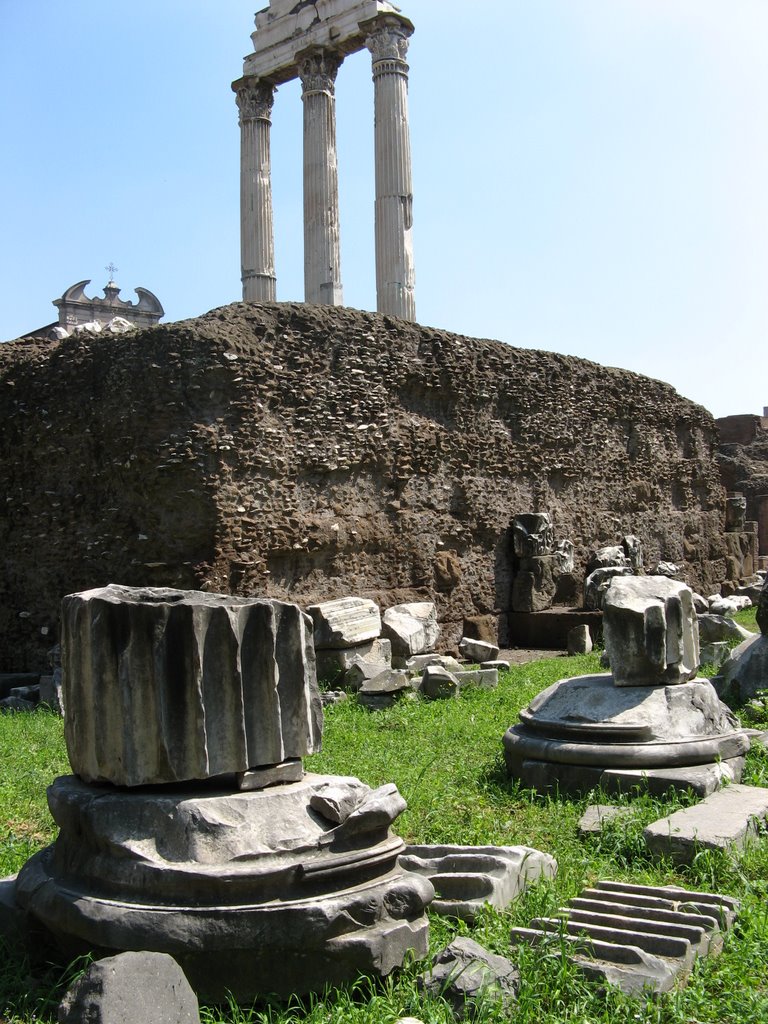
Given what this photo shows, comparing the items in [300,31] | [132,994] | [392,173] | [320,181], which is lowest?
[132,994]

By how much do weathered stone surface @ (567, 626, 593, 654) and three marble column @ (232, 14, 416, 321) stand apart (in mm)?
9737

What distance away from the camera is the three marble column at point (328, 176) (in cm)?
1902

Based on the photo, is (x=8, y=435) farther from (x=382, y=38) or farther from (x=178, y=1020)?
(x=382, y=38)

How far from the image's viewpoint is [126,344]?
28.0 ft

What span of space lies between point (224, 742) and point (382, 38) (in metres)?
19.1

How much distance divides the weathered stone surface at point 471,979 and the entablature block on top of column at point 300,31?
19595mm

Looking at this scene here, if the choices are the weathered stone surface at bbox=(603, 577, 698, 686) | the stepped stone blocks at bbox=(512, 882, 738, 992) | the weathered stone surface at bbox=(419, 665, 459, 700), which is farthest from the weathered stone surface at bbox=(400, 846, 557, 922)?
the weathered stone surface at bbox=(419, 665, 459, 700)

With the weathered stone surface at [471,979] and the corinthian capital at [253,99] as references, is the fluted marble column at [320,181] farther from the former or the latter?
the weathered stone surface at [471,979]

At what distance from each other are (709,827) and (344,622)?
16.0 ft

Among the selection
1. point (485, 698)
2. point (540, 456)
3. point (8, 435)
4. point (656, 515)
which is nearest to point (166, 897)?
point (485, 698)

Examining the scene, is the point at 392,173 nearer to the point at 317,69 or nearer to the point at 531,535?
the point at 317,69

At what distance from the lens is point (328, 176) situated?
20.3 meters

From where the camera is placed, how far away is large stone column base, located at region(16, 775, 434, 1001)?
277 cm

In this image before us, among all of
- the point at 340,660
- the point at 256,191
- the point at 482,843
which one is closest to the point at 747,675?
the point at 340,660
